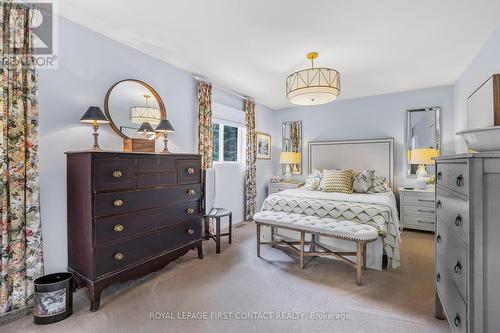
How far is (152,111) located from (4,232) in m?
1.84

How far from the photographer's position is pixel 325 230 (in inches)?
100

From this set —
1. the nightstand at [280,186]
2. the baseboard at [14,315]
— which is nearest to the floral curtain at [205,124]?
the nightstand at [280,186]

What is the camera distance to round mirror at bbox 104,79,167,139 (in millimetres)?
2648

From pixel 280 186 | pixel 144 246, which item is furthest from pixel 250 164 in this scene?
pixel 144 246

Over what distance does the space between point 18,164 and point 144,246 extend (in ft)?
4.01

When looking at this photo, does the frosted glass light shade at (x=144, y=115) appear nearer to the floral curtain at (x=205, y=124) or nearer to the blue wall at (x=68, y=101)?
the blue wall at (x=68, y=101)

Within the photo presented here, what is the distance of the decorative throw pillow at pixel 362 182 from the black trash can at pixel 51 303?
3.86 metres

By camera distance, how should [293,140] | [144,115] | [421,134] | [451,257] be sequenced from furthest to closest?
1. [293,140]
2. [421,134]
3. [144,115]
4. [451,257]

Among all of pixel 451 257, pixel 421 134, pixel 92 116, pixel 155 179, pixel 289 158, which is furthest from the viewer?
pixel 289 158

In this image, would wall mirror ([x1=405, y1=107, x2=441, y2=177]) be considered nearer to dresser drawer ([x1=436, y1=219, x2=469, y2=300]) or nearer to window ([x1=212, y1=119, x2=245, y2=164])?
dresser drawer ([x1=436, y1=219, x2=469, y2=300])

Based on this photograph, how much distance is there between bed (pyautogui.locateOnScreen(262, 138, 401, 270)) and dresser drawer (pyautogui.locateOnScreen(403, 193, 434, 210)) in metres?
0.47

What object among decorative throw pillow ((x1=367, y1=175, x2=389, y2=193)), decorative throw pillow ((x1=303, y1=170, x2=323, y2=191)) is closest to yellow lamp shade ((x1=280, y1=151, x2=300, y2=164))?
decorative throw pillow ((x1=303, y1=170, x2=323, y2=191))

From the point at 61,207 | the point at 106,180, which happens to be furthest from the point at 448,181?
the point at 61,207

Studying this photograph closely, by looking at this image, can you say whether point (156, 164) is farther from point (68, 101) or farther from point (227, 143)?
point (227, 143)
